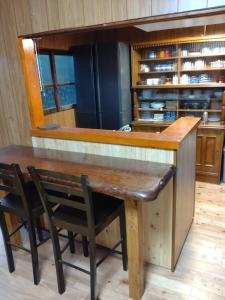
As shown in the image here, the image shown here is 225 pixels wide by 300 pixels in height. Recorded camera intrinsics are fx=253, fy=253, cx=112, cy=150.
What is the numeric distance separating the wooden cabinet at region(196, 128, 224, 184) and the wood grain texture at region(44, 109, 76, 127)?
208 cm

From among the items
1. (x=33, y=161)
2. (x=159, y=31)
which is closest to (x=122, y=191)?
(x=33, y=161)

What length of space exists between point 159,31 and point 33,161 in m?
2.91

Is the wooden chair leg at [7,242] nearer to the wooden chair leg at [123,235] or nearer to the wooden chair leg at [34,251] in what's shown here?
the wooden chair leg at [34,251]

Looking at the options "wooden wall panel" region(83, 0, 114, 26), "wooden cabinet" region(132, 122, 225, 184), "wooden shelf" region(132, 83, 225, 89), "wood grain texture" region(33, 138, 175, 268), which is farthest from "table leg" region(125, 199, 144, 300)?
"wooden shelf" region(132, 83, 225, 89)

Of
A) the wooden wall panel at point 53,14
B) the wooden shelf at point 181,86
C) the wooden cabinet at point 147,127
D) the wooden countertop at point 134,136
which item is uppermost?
the wooden wall panel at point 53,14

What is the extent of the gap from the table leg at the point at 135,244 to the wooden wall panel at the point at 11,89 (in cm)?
151

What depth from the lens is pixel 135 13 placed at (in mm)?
1702

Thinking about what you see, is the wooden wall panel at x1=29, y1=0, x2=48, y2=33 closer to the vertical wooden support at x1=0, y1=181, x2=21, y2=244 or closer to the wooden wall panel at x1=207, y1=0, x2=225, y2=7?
the wooden wall panel at x1=207, y1=0, x2=225, y2=7

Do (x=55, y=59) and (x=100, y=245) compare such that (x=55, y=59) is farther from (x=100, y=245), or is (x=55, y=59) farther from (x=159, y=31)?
(x=100, y=245)

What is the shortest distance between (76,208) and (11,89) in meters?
1.53

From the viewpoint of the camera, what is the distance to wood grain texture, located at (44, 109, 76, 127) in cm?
388

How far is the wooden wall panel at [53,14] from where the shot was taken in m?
1.97

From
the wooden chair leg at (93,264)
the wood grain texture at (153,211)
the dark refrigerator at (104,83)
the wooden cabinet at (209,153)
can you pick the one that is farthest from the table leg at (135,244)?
the dark refrigerator at (104,83)

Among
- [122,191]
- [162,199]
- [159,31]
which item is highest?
[159,31]
